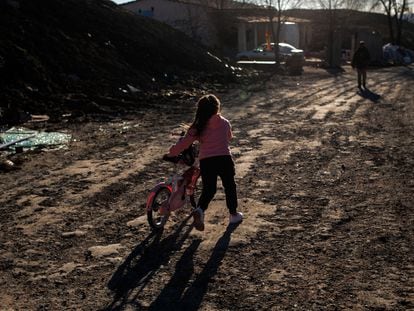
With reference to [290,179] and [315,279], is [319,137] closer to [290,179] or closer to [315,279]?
[290,179]

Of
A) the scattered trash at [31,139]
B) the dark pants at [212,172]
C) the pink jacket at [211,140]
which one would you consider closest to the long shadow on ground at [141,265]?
the dark pants at [212,172]

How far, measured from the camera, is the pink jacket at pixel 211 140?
17.6 ft

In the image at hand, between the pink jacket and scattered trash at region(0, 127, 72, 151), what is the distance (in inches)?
212

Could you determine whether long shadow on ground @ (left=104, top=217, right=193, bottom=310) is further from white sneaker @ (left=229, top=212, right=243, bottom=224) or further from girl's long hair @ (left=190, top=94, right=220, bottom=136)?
girl's long hair @ (left=190, top=94, right=220, bottom=136)

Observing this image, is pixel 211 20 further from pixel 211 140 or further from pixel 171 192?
pixel 211 140

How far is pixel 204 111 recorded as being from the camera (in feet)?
17.4

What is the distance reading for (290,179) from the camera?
7582 mm

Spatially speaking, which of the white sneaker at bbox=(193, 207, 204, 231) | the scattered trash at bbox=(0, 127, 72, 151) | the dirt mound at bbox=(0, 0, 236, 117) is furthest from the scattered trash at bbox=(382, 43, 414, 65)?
the white sneaker at bbox=(193, 207, 204, 231)

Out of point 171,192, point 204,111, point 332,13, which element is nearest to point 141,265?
point 171,192

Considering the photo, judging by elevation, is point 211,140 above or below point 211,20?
below

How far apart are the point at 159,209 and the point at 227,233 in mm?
747

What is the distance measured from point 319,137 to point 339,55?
89.7ft

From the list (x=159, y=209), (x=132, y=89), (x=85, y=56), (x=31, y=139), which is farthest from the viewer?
(x=85, y=56)

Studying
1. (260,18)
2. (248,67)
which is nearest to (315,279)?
(248,67)
